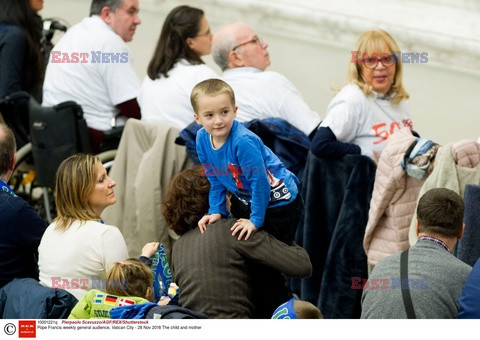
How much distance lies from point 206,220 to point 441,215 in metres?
0.93

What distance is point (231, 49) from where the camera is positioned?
23.8 feet

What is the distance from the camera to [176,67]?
24.2ft

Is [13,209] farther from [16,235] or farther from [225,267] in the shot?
[225,267]

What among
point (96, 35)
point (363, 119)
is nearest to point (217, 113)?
point (363, 119)

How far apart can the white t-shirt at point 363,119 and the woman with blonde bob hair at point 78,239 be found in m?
1.45

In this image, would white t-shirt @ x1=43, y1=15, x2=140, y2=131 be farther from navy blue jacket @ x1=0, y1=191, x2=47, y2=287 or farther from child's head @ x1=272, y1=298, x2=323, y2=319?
child's head @ x1=272, y1=298, x2=323, y2=319

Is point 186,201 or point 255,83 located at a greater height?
point 255,83

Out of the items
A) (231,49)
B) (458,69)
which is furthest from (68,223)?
(458,69)

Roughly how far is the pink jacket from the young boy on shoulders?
0.86 meters

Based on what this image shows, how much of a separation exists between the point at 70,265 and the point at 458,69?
535 centimetres

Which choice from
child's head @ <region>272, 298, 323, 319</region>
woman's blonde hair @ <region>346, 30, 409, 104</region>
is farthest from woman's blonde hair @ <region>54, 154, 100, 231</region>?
woman's blonde hair @ <region>346, 30, 409, 104</region>

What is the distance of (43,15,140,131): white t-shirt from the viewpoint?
25.0ft

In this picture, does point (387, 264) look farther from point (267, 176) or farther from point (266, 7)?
point (266, 7)

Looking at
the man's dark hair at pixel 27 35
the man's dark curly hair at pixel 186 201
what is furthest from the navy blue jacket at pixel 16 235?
the man's dark hair at pixel 27 35
